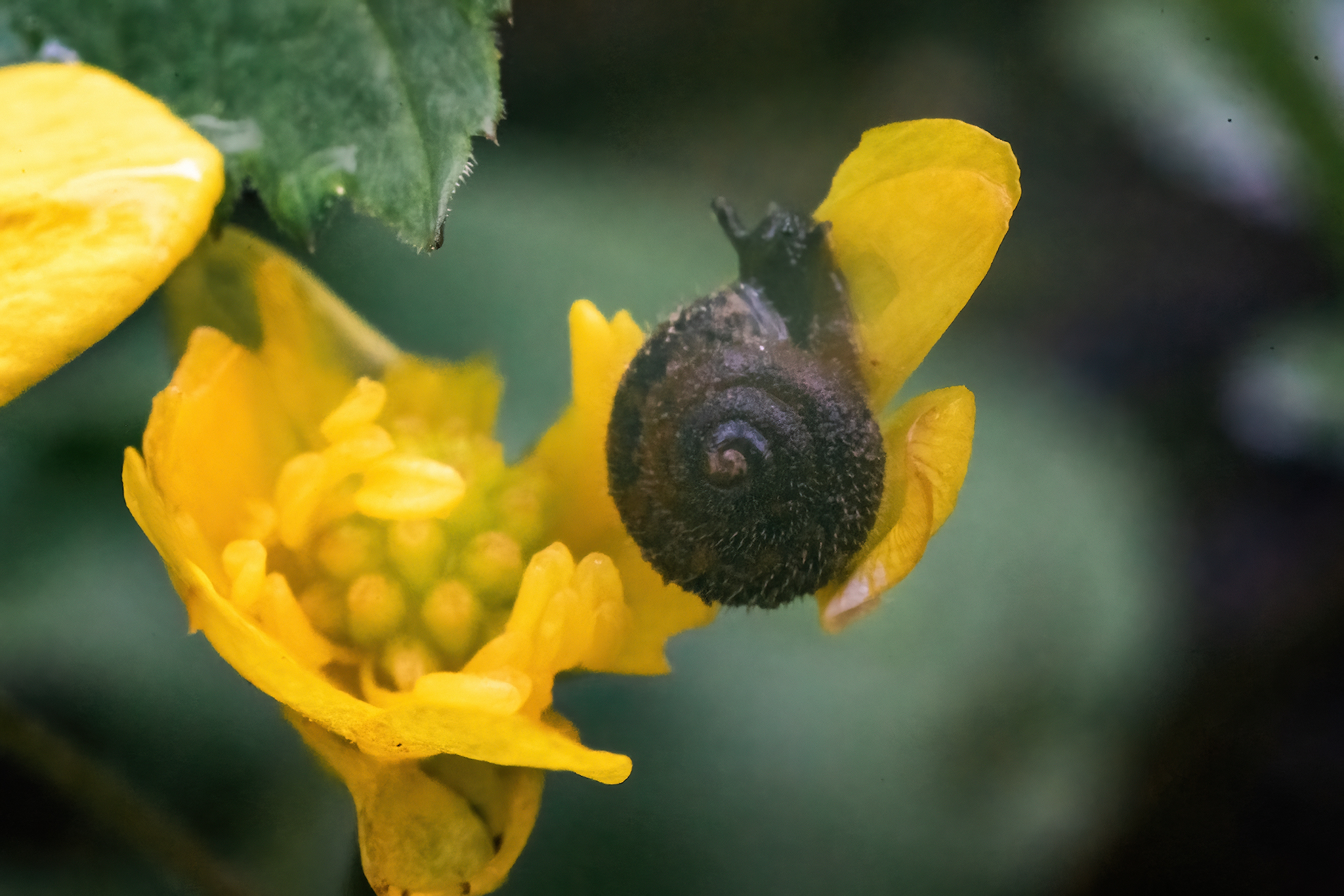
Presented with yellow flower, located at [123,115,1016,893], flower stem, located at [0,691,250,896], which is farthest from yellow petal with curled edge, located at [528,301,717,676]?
flower stem, located at [0,691,250,896]

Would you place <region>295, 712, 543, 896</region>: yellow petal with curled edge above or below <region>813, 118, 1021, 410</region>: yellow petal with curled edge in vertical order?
below

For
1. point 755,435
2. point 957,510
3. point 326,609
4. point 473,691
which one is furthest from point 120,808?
point 957,510

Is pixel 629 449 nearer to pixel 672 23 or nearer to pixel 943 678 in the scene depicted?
pixel 943 678

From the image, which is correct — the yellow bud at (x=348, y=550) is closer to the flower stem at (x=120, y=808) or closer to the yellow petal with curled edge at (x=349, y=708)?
the yellow petal with curled edge at (x=349, y=708)

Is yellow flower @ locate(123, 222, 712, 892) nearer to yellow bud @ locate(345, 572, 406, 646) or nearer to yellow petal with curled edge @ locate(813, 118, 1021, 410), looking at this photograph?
yellow bud @ locate(345, 572, 406, 646)

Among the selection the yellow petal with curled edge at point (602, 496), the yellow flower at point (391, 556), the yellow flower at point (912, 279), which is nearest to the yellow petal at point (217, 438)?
the yellow flower at point (391, 556)

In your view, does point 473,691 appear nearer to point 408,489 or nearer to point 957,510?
point 408,489
